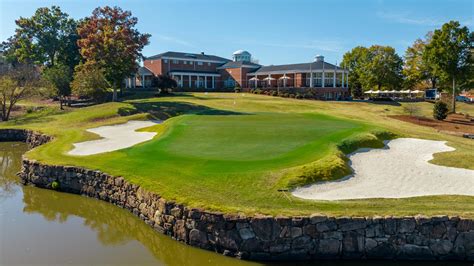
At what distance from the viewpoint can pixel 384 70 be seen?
79875mm

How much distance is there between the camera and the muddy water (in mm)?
11195

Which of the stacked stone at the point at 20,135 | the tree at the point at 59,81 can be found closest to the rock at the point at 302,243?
the stacked stone at the point at 20,135

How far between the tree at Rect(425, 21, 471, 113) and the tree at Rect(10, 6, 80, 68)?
2131 inches

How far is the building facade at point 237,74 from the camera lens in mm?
70938

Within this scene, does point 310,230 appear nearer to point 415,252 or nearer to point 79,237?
point 415,252

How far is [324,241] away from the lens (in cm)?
1120

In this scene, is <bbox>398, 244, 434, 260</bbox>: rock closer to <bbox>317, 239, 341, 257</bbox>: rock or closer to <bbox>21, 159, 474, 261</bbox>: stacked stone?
<bbox>21, 159, 474, 261</bbox>: stacked stone

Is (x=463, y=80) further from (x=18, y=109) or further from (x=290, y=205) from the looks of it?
(x=18, y=109)

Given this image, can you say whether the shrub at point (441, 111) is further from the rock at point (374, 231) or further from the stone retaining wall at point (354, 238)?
the rock at point (374, 231)

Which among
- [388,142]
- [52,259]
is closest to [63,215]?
[52,259]

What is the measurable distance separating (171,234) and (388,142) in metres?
15.4

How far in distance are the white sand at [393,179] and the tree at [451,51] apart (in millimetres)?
34924

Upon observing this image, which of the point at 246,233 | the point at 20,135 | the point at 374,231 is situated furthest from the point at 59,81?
the point at 374,231

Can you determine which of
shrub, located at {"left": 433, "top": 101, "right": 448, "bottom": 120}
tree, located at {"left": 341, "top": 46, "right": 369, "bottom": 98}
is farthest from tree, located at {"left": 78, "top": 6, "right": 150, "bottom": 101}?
tree, located at {"left": 341, "top": 46, "right": 369, "bottom": 98}
